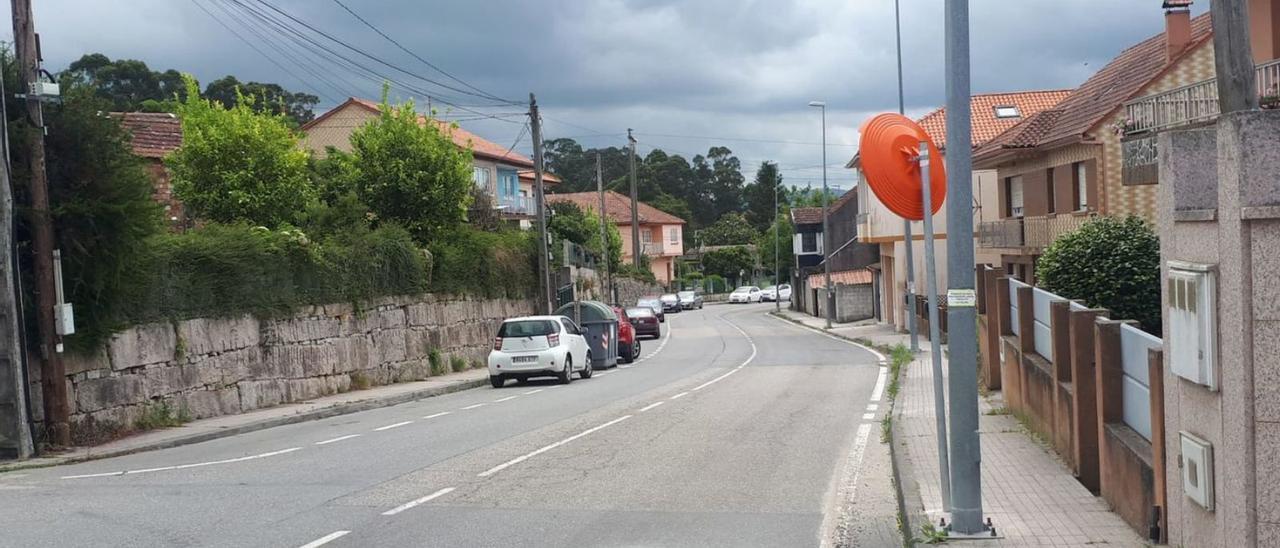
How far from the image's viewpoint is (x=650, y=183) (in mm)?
132875

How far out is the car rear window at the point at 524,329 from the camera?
2589 centimetres

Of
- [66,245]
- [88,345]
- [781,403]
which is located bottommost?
[781,403]

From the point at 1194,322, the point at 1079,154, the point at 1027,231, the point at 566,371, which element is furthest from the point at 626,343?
the point at 1194,322

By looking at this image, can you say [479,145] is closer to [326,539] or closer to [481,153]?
[481,153]

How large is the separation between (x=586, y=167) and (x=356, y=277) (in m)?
118

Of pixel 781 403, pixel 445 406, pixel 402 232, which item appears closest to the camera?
pixel 781 403

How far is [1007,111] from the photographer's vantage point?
4653 centimetres

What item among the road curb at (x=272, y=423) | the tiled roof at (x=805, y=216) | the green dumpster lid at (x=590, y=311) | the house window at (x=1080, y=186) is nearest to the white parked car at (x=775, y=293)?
the tiled roof at (x=805, y=216)

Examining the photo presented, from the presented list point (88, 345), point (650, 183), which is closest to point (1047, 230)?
point (88, 345)

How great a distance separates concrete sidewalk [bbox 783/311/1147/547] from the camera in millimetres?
8203

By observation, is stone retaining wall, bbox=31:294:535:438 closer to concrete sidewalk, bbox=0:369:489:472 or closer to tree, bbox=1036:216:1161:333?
concrete sidewalk, bbox=0:369:489:472

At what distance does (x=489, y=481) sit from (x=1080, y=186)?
23833mm

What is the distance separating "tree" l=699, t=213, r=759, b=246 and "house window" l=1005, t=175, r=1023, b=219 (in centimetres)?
8508

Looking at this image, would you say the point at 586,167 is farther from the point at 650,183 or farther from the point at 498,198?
the point at 498,198
